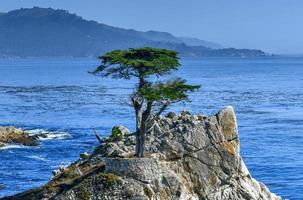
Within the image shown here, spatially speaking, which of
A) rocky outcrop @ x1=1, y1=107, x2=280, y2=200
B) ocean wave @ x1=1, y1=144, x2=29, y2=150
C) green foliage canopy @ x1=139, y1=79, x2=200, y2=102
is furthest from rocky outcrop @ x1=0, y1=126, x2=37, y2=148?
green foliage canopy @ x1=139, y1=79, x2=200, y2=102

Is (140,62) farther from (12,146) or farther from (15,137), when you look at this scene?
(15,137)

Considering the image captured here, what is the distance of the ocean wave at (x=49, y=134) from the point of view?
90.5m

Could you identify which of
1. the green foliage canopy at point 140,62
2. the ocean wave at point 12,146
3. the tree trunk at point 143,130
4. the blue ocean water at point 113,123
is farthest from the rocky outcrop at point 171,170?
the ocean wave at point 12,146

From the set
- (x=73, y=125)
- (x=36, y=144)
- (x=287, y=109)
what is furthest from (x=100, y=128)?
(x=287, y=109)

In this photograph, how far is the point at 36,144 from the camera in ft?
278

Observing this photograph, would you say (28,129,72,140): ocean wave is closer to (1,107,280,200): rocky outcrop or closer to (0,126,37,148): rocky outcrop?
(0,126,37,148): rocky outcrop

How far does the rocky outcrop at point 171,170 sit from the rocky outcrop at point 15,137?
3940 cm

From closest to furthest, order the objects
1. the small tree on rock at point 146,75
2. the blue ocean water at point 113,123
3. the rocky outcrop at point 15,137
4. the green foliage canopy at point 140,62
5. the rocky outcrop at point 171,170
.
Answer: the rocky outcrop at point 171,170 → the small tree on rock at point 146,75 → the green foliage canopy at point 140,62 → the blue ocean water at point 113,123 → the rocky outcrop at point 15,137

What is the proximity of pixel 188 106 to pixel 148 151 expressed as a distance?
74.6 meters

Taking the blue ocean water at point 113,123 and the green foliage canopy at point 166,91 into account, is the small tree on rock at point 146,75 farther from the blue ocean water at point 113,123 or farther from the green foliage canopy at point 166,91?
the blue ocean water at point 113,123

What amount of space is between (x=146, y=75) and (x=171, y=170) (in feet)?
20.9

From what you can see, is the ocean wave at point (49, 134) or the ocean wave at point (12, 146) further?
the ocean wave at point (49, 134)

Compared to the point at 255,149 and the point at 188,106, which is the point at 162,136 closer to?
the point at 255,149

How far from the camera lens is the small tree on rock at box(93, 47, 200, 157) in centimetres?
4153
